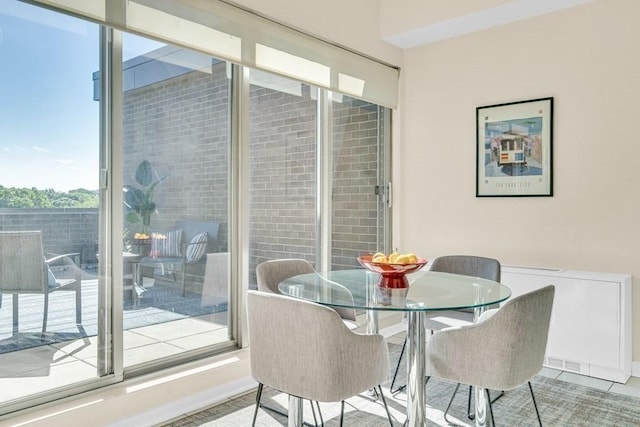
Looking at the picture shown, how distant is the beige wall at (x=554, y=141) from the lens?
3.36 meters

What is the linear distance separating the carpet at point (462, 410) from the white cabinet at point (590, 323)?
254 mm

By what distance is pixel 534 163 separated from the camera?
12.3 ft

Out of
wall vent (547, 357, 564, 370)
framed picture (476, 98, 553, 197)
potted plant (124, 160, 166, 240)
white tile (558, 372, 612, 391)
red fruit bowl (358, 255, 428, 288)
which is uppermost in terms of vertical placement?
framed picture (476, 98, 553, 197)

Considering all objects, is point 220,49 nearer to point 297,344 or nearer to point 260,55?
point 260,55

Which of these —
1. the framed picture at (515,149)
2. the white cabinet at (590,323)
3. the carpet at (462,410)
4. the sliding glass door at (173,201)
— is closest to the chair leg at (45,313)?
the sliding glass door at (173,201)

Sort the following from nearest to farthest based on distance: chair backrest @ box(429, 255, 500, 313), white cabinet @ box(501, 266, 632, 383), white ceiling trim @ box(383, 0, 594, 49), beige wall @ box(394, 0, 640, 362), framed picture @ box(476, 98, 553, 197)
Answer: chair backrest @ box(429, 255, 500, 313)
white cabinet @ box(501, 266, 632, 383)
beige wall @ box(394, 0, 640, 362)
white ceiling trim @ box(383, 0, 594, 49)
framed picture @ box(476, 98, 553, 197)

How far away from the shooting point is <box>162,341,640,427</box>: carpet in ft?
8.56

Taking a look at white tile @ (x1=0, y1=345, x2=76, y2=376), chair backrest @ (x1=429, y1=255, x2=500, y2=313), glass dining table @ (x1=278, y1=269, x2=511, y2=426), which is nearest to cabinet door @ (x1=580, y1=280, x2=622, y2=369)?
chair backrest @ (x1=429, y1=255, x2=500, y2=313)

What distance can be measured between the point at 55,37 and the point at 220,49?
0.89 m

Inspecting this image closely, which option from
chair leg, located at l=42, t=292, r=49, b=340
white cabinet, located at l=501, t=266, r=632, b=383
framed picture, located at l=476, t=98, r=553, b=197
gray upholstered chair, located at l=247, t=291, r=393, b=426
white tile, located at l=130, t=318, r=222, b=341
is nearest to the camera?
gray upholstered chair, located at l=247, t=291, r=393, b=426

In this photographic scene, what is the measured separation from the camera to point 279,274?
114 inches

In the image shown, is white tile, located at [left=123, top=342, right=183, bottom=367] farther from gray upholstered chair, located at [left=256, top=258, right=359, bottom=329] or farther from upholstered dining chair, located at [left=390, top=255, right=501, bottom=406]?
upholstered dining chair, located at [left=390, top=255, right=501, bottom=406]

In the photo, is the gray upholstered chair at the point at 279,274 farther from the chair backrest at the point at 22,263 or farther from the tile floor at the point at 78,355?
the chair backrest at the point at 22,263

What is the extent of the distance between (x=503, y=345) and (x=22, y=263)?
2.21 m
